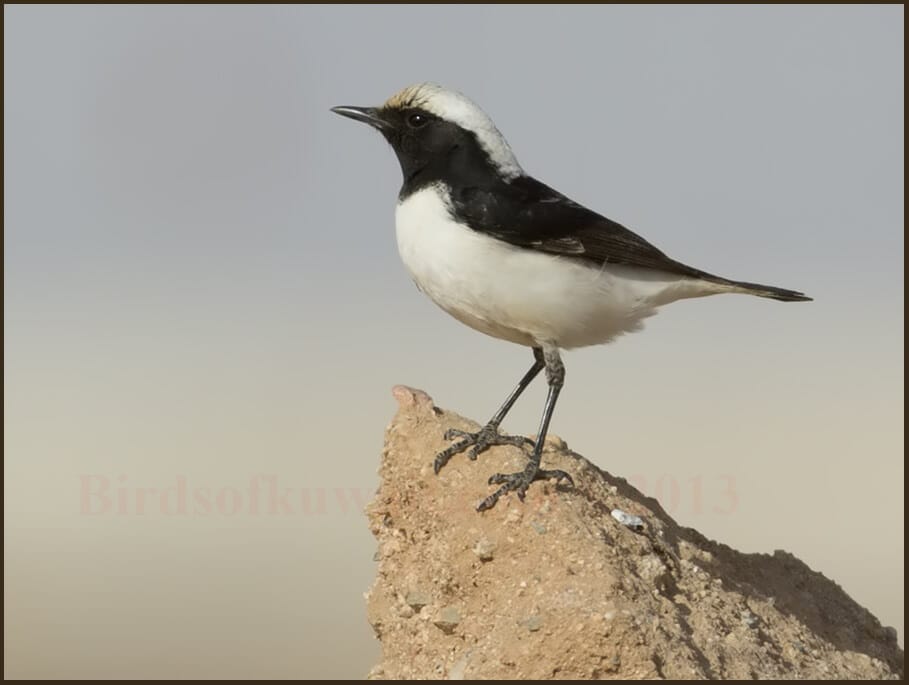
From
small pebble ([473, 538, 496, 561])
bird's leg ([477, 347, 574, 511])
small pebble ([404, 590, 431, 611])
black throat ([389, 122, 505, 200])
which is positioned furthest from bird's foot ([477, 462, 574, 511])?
black throat ([389, 122, 505, 200])

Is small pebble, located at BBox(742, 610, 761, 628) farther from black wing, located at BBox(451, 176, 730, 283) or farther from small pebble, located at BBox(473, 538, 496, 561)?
black wing, located at BBox(451, 176, 730, 283)

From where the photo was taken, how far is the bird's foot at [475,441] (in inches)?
326

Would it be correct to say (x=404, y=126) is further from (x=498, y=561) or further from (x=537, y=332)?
(x=498, y=561)

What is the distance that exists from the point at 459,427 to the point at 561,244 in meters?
1.38

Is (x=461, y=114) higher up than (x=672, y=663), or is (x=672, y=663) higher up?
(x=461, y=114)

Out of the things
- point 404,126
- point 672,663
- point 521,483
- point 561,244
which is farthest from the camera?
point 404,126

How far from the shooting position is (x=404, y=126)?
29.8ft

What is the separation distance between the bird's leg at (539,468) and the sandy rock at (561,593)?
0.07 meters

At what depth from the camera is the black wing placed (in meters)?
8.37

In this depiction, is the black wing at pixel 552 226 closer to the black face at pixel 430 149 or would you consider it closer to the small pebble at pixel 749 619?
the black face at pixel 430 149

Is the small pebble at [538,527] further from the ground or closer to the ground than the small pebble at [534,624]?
further from the ground

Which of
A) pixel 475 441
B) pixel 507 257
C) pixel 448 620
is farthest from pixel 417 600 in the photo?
pixel 507 257

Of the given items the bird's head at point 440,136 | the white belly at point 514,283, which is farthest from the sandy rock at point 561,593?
the bird's head at point 440,136

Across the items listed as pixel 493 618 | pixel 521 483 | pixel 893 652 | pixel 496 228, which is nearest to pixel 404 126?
pixel 496 228
